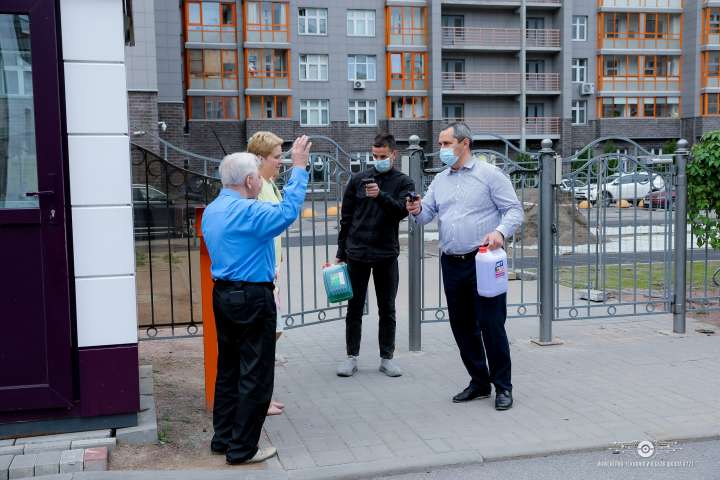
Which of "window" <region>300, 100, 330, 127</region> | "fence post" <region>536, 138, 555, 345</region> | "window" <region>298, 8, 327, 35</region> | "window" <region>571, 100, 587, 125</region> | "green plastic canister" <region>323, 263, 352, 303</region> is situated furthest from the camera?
"window" <region>571, 100, 587, 125</region>

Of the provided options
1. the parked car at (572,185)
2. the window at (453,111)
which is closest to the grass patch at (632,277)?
the parked car at (572,185)

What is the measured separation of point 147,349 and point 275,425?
264 cm

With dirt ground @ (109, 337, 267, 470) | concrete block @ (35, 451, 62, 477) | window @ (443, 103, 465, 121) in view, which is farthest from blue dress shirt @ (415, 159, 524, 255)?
window @ (443, 103, 465, 121)

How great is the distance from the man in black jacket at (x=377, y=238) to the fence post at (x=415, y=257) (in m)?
0.84

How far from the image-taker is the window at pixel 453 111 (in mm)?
46562

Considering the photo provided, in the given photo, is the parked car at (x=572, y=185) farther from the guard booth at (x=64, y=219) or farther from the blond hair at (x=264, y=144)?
the guard booth at (x=64, y=219)

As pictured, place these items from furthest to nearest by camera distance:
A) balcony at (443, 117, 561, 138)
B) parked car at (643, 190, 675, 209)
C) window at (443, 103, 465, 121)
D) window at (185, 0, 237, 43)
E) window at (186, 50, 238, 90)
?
window at (443, 103, 465, 121) < balcony at (443, 117, 561, 138) < window at (186, 50, 238, 90) < window at (185, 0, 237, 43) < parked car at (643, 190, 675, 209)

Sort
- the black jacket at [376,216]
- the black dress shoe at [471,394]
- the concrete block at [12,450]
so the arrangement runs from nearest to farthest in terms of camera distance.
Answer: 1. the concrete block at [12,450]
2. the black dress shoe at [471,394]
3. the black jacket at [376,216]

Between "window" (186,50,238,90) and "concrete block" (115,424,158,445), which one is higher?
"window" (186,50,238,90)

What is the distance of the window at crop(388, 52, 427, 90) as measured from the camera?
45.3 meters

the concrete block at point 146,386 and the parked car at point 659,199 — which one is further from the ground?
the parked car at point 659,199

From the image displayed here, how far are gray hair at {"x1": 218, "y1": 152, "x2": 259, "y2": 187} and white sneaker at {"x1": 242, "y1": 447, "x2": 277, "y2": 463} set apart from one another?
1.62m

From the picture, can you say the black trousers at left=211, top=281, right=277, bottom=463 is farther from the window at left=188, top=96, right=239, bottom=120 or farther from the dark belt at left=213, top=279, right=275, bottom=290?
the window at left=188, top=96, right=239, bottom=120

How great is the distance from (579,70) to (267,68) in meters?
20.0
